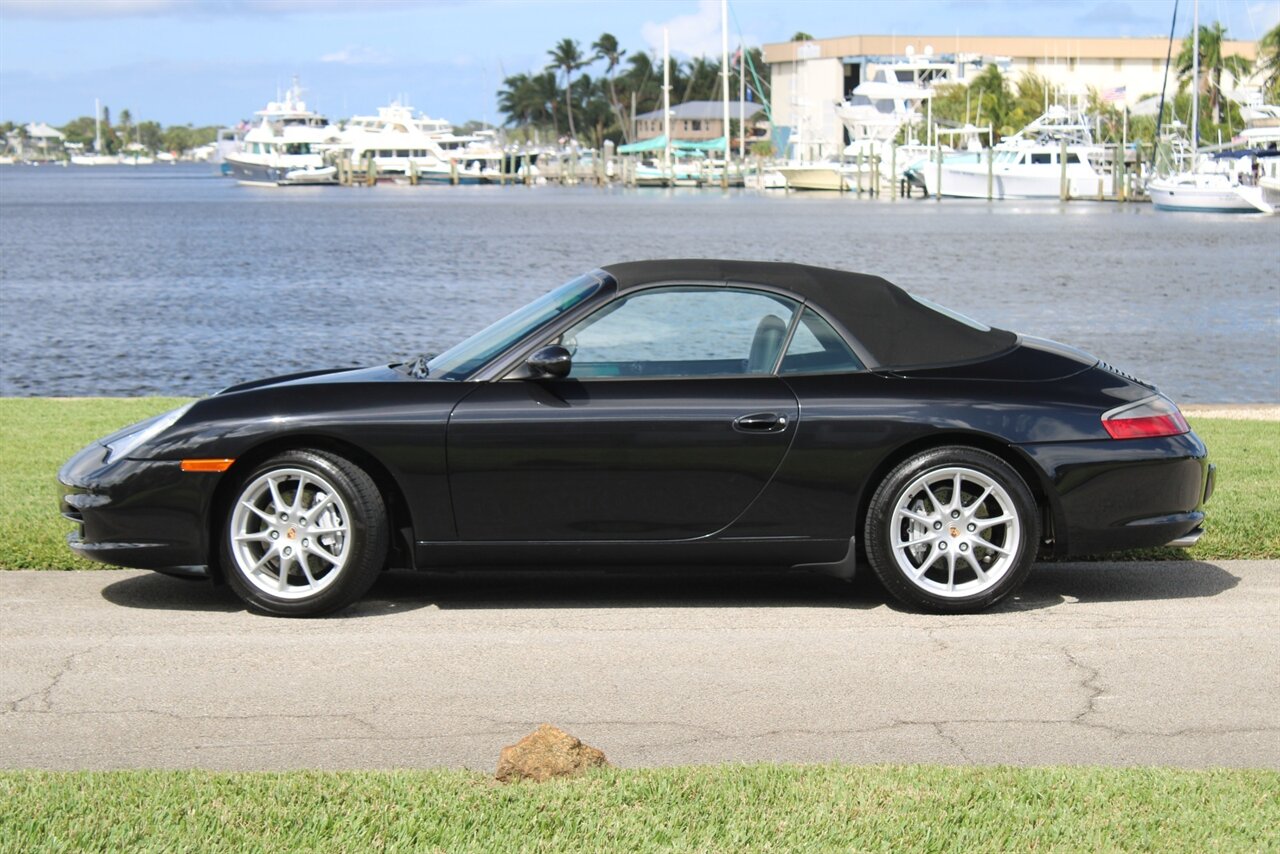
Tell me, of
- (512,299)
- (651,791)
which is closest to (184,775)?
(651,791)

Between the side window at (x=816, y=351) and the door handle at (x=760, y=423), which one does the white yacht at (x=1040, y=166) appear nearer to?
the side window at (x=816, y=351)

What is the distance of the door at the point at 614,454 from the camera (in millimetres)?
6484

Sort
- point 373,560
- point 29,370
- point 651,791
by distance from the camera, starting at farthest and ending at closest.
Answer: point 29,370 → point 373,560 → point 651,791

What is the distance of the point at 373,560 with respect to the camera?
653 centimetres

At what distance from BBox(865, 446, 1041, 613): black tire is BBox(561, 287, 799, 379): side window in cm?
76

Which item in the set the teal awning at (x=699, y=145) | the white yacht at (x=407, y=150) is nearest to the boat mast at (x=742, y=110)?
the teal awning at (x=699, y=145)

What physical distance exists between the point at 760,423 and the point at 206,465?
2.20 m

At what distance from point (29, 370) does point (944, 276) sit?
971 inches

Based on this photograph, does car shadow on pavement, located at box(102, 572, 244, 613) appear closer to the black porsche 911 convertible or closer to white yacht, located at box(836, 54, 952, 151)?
the black porsche 911 convertible

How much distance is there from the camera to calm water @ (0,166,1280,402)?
992 inches

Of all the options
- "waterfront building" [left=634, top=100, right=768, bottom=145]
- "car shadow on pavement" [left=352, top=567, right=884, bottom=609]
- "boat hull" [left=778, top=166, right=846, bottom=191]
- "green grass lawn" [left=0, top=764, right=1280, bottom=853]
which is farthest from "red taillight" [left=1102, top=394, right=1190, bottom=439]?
"waterfront building" [left=634, top=100, right=768, bottom=145]

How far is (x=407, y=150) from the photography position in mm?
138125

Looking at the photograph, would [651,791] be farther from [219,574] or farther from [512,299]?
[512,299]

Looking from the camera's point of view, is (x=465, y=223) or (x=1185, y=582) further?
(x=465, y=223)
